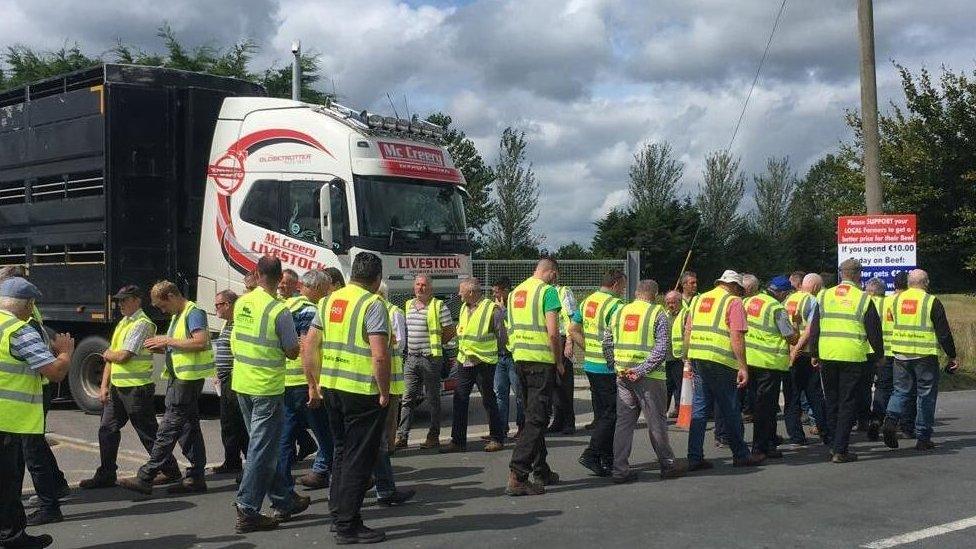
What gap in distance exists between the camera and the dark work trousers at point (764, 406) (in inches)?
362

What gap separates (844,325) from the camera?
9367mm

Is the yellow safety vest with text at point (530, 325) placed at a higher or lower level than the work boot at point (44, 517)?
higher

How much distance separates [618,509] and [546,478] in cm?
102

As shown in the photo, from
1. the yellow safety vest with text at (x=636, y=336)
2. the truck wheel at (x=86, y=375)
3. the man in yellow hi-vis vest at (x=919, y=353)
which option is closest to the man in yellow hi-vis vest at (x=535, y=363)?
the yellow safety vest with text at (x=636, y=336)

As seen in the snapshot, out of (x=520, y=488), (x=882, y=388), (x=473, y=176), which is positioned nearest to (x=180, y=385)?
(x=520, y=488)

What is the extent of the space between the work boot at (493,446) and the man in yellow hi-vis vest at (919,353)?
385 centimetres

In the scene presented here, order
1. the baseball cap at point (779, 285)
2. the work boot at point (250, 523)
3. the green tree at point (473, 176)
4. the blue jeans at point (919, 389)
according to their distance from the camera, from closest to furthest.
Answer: the work boot at point (250, 523) < the blue jeans at point (919, 389) < the baseball cap at point (779, 285) < the green tree at point (473, 176)

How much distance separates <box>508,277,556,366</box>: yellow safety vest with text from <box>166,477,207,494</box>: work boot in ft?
9.22

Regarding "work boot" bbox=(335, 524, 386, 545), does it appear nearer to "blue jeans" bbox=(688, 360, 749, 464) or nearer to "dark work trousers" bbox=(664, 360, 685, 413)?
"blue jeans" bbox=(688, 360, 749, 464)

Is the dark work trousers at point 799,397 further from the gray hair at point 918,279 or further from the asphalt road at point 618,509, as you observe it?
the gray hair at point 918,279

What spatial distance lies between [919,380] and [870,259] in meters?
4.92

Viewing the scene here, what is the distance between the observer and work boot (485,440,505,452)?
9.87 metres

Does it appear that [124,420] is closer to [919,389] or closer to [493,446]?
[493,446]

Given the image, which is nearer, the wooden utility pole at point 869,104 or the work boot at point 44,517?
the work boot at point 44,517
